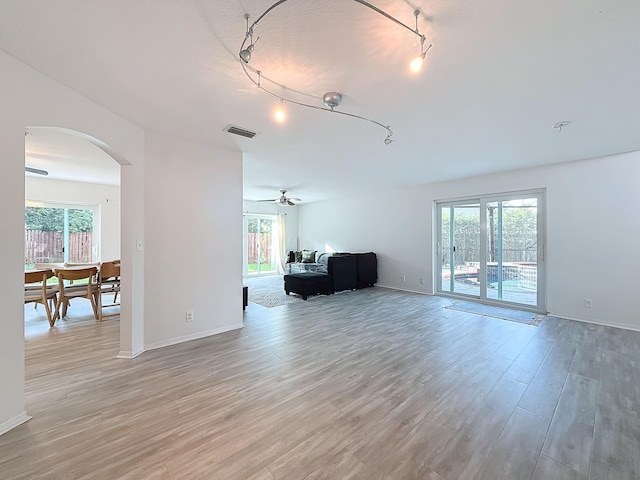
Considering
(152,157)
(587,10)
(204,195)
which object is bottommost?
(204,195)

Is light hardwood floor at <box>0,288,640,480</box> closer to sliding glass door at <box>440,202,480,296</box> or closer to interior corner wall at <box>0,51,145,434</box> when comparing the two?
interior corner wall at <box>0,51,145,434</box>

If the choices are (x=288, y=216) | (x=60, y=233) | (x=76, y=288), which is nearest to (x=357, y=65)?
(x=76, y=288)

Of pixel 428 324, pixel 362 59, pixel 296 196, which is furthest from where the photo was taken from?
pixel 296 196

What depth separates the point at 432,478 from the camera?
143 cm

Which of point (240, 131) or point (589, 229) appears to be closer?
point (240, 131)

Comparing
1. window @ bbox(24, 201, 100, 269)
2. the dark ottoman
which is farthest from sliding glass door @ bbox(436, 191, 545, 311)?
window @ bbox(24, 201, 100, 269)

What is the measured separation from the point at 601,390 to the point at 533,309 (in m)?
2.70

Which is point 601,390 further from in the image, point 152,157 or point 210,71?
point 152,157

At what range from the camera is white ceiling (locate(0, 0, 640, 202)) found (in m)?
1.43

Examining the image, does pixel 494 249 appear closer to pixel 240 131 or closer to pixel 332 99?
pixel 332 99

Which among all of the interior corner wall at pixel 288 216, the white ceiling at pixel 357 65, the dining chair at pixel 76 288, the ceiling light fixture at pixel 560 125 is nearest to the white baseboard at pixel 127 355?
the dining chair at pixel 76 288

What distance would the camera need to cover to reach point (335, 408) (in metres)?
2.03

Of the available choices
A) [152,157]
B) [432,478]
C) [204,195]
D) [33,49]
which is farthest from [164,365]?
[33,49]

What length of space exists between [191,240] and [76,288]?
103 inches
